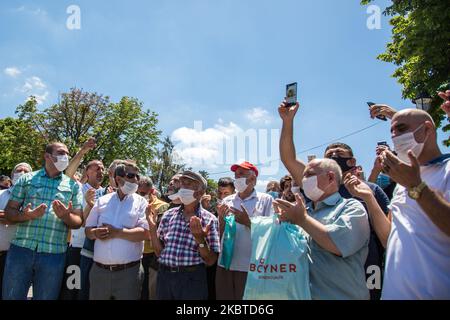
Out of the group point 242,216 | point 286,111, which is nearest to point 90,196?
point 242,216

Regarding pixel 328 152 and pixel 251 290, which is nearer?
pixel 251 290

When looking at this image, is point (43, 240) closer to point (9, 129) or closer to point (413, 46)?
point (413, 46)

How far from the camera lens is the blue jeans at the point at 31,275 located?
4.19m

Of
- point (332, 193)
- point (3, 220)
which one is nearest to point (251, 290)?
point (332, 193)

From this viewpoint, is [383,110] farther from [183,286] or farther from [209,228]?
[183,286]

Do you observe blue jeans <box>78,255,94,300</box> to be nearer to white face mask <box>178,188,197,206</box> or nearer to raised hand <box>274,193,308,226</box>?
white face mask <box>178,188,197,206</box>

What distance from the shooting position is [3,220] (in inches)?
179

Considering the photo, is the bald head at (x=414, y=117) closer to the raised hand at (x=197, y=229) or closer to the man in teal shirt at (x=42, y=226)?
the raised hand at (x=197, y=229)

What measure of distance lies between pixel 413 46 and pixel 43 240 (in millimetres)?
11944

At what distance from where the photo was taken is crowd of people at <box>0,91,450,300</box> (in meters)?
2.50

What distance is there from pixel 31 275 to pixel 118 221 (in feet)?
3.55

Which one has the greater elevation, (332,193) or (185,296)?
(332,193)

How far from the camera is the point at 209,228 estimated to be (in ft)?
14.2

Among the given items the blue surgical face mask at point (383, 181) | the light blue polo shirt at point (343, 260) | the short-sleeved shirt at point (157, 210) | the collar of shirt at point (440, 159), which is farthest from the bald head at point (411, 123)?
the short-sleeved shirt at point (157, 210)
